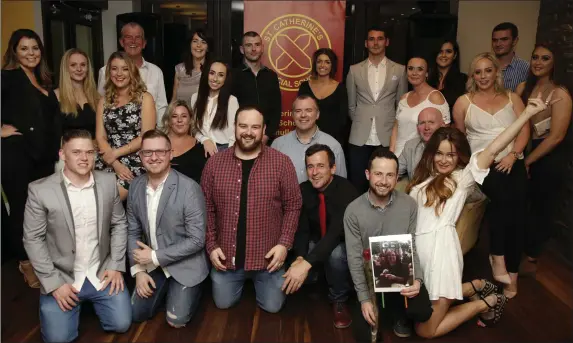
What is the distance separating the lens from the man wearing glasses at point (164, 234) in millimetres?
2961

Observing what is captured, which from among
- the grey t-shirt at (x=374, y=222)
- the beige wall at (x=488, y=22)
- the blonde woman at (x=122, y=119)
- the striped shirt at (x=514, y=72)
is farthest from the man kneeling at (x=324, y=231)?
the beige wall at (x=488, y=22)

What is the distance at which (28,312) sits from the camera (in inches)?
122

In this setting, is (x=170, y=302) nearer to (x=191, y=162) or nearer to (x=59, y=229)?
(x=59, y=229)

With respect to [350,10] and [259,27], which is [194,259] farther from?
[350,10]

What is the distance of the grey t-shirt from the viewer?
2.86 meters

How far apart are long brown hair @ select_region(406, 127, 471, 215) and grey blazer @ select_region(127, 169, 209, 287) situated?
4.00 ft

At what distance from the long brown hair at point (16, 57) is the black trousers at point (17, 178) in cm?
47

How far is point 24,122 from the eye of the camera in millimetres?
3379

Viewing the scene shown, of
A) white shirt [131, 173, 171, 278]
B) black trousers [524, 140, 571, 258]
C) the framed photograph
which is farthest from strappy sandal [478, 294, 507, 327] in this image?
white shirt [131, 173, 171, 278]

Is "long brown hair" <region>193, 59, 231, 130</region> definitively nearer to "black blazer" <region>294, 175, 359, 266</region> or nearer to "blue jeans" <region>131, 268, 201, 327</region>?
"black blazer" <region>294, 175, 359, 266</region>

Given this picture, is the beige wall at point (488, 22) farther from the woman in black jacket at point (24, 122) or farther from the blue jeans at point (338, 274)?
the woman in black jacket at point (24, 122)

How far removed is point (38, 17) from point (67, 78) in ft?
3.54

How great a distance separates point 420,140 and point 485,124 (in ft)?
1.37

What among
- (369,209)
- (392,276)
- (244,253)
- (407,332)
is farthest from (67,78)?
(407,332)
